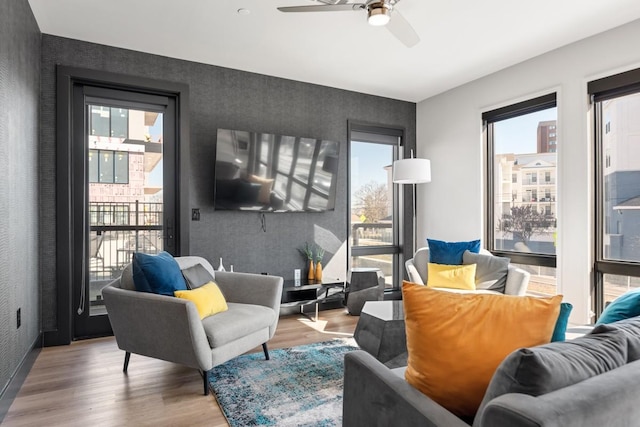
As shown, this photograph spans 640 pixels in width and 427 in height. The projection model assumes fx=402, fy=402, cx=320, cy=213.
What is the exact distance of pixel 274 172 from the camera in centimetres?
428

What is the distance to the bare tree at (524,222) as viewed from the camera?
403cm

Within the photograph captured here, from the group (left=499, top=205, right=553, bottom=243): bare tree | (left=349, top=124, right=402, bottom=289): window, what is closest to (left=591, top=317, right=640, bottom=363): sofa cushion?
(left=499, top=205, right=553, bottom=243): bare tree

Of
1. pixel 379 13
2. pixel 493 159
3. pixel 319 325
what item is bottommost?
pixel 319 325

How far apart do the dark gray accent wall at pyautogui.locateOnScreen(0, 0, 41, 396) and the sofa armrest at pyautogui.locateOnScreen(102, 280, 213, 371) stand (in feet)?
1.85

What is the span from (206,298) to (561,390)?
223cm

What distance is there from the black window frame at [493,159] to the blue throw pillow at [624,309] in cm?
257

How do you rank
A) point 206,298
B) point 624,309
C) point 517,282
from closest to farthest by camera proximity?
point 624,309, point 206,298, point 517,282

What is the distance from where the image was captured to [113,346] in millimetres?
3393

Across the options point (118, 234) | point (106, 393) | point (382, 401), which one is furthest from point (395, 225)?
point (382, 401)

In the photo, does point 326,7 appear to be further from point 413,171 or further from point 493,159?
point 493,159

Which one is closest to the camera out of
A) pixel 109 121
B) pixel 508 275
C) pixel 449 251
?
pixel 508 275

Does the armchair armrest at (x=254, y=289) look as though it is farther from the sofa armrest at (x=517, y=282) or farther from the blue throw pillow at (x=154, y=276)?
the sofa armrest at (x=517, y=282)

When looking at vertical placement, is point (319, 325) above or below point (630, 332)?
below

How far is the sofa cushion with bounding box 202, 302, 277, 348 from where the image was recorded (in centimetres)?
250
